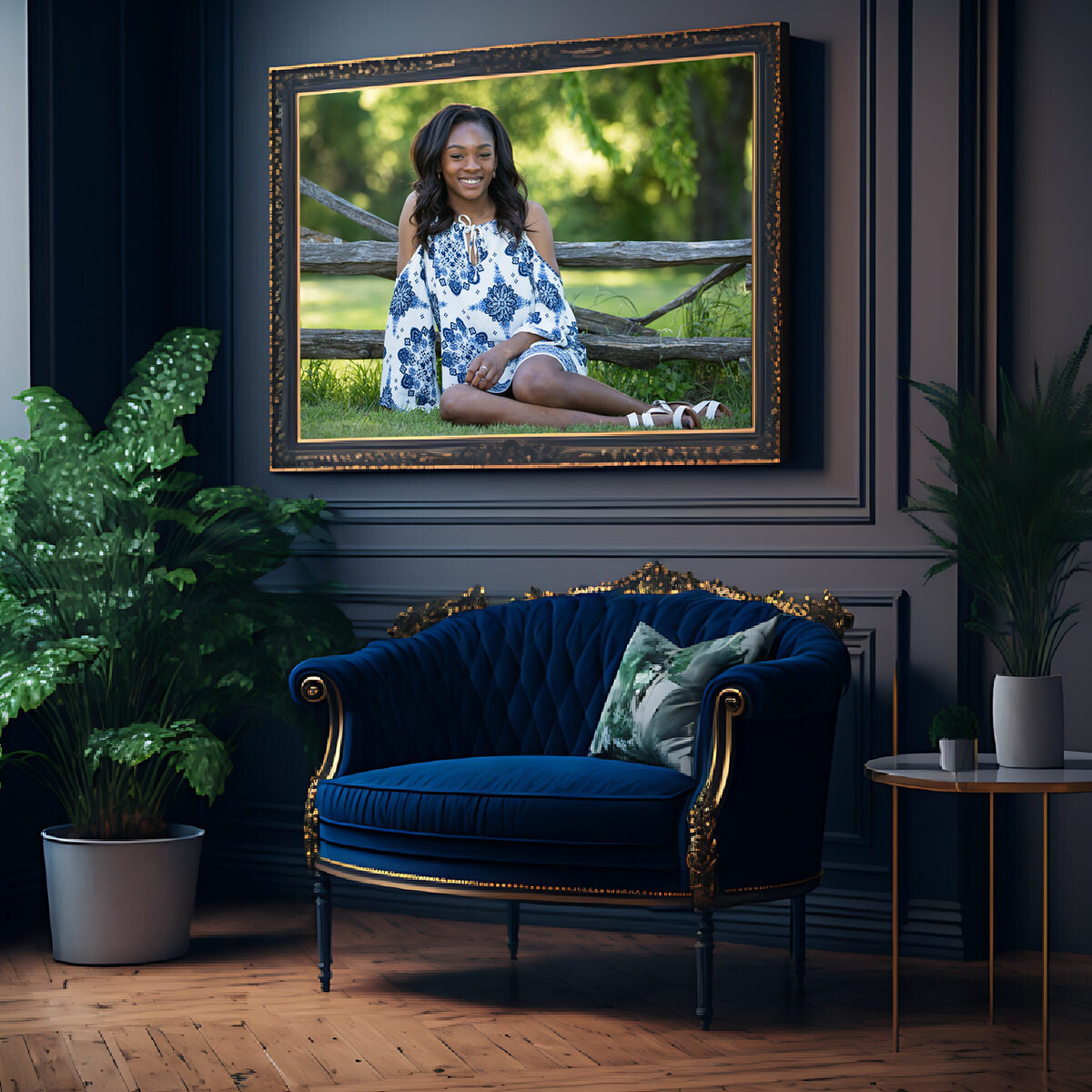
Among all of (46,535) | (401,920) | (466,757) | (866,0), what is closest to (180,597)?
(46,535)

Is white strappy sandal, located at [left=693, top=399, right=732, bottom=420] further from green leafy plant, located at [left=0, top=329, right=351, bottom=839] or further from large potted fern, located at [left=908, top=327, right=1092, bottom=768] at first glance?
green leafy plant, located at [left=0, top=329, right=351, bottom=839]

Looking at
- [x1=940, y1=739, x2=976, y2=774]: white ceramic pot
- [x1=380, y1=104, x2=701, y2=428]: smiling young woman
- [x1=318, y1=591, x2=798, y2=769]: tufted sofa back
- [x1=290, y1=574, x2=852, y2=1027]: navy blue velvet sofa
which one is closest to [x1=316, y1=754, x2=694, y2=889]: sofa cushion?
[x1=290, y1=574, x2=852, y2=1027]: navy blue velvet sofa

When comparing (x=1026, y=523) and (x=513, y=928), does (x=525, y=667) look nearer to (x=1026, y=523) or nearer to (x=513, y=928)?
(x=513, y=928)

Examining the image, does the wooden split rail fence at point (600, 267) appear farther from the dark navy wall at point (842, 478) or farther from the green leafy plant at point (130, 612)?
the green leafy plant at point (130, 612)

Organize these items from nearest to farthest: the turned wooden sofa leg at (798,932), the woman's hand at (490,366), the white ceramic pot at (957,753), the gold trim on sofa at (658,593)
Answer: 1. the white ceramic pot at (957,753)
2. the turned wooden sofa leg at (798,932)
3. the gold trim on sofa at (658,593)
4. the woman's hand at (490,366)

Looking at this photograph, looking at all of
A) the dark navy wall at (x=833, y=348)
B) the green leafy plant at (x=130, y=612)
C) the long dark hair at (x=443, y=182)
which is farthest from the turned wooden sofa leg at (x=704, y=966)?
the long dark hair at (x=443, y=182)

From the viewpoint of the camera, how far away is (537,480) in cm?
398

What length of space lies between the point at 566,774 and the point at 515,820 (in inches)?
6.0

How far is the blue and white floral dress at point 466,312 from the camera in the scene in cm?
395

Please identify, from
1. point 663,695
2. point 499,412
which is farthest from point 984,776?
point 499,412

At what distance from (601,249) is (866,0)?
2.98ft

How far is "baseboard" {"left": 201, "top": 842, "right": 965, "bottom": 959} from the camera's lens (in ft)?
11.6

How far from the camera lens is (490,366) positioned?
13.1ft

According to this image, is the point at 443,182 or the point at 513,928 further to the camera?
the point at 443,182
